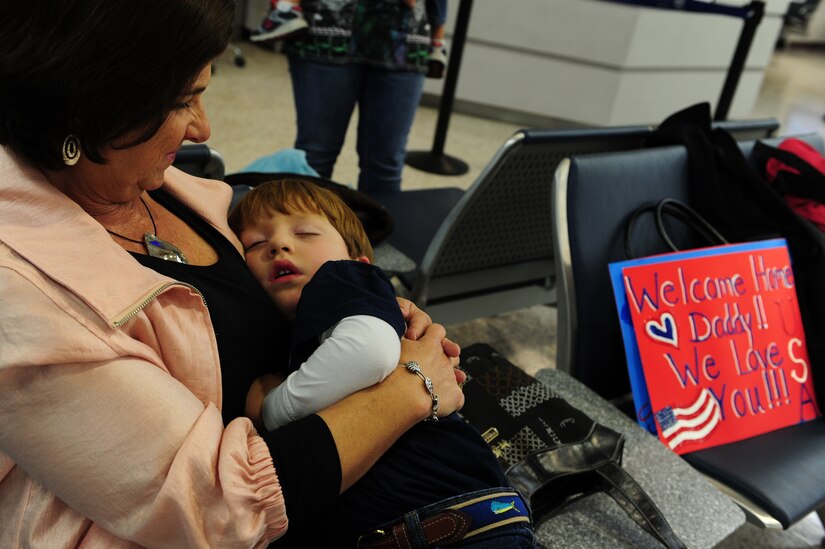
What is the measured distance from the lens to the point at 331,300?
892 mm

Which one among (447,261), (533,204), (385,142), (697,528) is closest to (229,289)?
(697,528)

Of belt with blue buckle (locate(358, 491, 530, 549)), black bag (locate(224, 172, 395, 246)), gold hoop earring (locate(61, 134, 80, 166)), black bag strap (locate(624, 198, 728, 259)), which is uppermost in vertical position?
gold hoop earring (locate(61, 134, 80, 166))

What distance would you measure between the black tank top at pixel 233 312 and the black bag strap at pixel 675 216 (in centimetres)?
80

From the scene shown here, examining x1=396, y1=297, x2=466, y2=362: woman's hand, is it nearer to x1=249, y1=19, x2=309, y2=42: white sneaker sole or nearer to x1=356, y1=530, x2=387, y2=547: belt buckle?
x1=356, y1=530, x2=387, y2=547: belt buckle

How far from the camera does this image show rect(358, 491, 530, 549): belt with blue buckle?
81 cm

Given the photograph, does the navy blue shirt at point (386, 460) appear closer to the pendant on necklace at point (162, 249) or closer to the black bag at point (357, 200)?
the pendant on necklace at point (162, 249)

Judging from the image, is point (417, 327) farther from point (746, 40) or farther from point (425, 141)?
point (746, 40)

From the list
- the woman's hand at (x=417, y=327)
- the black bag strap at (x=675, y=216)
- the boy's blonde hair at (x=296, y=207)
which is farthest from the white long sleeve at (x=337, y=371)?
the black bag strap at (x=675, y=216)

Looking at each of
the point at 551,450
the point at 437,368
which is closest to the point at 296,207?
the point at 437,368

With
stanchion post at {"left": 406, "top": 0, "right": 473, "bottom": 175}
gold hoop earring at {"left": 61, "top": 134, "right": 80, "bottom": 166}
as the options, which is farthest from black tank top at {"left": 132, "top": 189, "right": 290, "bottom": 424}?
stanchion post at {"left": 406, "top": 0, "right": 473, "bottom": 175}

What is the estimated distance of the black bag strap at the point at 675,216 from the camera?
4.75 feet

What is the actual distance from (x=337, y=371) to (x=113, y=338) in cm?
27

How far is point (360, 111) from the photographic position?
2281 millimetres

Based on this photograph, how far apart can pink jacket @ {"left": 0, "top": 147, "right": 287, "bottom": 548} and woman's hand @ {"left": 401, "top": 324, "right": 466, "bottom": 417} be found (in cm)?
25
